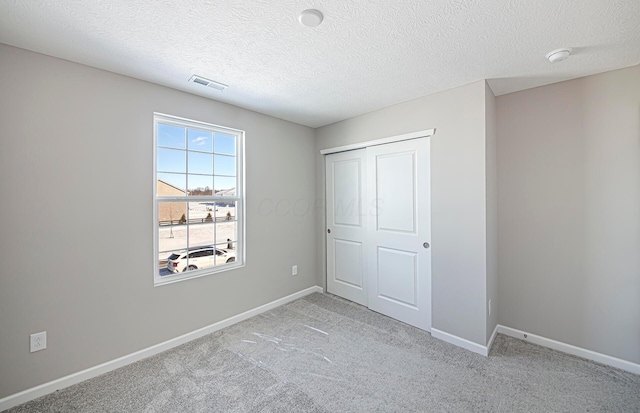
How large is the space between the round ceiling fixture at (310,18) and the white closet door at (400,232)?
1.70 m

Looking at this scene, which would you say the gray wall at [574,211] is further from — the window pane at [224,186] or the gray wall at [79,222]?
the gray wall at [79,222]

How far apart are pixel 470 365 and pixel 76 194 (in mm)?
3436

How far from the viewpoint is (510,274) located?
2736mm

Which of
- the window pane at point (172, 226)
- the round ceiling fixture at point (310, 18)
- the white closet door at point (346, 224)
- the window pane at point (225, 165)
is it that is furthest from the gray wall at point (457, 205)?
the window pane at point (172, 226)

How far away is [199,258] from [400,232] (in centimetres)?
222

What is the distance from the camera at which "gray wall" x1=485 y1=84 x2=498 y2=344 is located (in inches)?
96.7

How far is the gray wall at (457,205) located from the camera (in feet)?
7.95

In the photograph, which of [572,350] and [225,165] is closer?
[572,350]

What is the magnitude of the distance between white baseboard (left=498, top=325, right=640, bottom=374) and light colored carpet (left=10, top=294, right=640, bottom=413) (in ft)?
0.25

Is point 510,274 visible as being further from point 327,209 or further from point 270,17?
point 270,17

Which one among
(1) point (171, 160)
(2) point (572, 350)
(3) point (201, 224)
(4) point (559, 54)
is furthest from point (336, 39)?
(2) point (572, 350)

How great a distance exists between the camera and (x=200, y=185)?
2.85 m

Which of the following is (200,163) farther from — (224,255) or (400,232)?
(400,232)

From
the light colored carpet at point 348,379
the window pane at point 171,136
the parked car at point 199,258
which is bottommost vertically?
the light colored carpet at point 348,379
